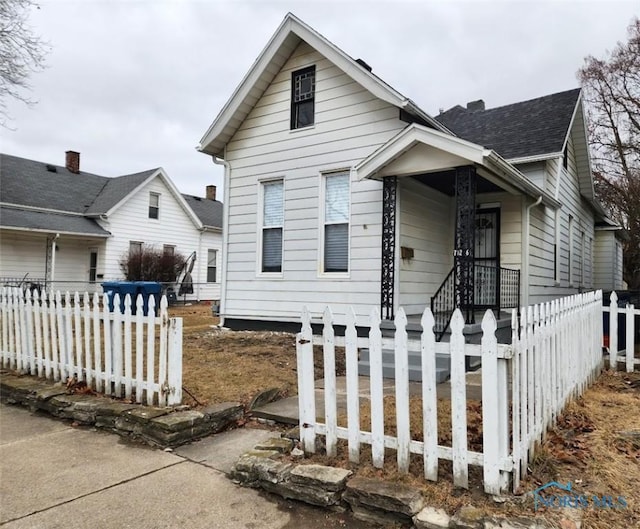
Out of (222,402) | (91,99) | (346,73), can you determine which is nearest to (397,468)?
(222,402)

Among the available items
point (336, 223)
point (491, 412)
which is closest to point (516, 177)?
point (336, 223)

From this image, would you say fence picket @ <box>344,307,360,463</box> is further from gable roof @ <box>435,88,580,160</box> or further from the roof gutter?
gable roof @ <box>435,88,580,160</box>

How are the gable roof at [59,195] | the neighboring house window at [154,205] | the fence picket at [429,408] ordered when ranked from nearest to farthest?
1. the fence picket at [429,408]
2. the gable roof at [59,195]
3. the neighboring house window at [154,205]

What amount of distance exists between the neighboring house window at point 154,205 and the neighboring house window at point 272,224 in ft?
47.4

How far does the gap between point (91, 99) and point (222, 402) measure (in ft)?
68.8

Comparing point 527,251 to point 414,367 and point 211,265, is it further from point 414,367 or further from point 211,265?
point 211,265

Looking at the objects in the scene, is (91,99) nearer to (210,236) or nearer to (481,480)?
(210,236)

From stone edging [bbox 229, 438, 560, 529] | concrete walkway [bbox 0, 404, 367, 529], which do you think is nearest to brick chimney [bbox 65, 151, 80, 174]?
concrete walkway [bbox 0, 404, 367, 529]

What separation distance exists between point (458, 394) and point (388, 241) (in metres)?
4.80

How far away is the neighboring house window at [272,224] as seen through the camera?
939 cm

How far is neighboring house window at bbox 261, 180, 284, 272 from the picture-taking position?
9.39m

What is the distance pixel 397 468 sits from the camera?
2865mm

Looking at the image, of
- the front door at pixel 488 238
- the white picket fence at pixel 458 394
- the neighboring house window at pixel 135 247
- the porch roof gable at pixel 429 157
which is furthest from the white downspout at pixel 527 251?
the neighboring house window at pixel 135 247

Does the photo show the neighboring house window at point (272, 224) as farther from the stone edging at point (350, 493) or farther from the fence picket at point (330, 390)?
the stone edging at point (350, 493)
